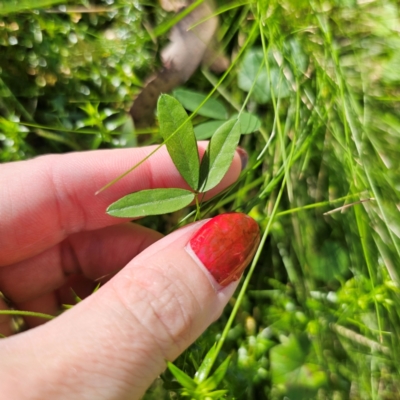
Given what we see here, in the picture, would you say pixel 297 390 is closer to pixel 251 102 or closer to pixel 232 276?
pixel 232 276

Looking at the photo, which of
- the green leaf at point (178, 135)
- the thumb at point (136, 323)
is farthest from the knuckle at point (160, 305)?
the green leaf at point (178, 135)

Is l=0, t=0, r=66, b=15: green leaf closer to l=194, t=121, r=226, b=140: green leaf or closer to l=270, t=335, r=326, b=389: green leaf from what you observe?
l=194, t=121, r=226, b=140: green leaf

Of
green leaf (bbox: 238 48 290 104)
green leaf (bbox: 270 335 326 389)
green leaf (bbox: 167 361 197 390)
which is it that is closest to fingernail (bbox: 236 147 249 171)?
green leaf (bbox: 238 48 290 104)

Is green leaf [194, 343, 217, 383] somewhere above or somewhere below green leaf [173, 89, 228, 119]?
below

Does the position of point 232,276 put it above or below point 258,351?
above

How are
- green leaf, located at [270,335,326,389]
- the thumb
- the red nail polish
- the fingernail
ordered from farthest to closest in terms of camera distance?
the fingernail
green leaf, located at [270,335,326,389]
the red nail polish
the thumb

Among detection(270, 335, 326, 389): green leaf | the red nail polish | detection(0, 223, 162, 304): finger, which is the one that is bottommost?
detection(270, 335, 326, 389): green leaf

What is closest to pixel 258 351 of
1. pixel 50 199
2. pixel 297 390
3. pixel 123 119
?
pixel 297 390
